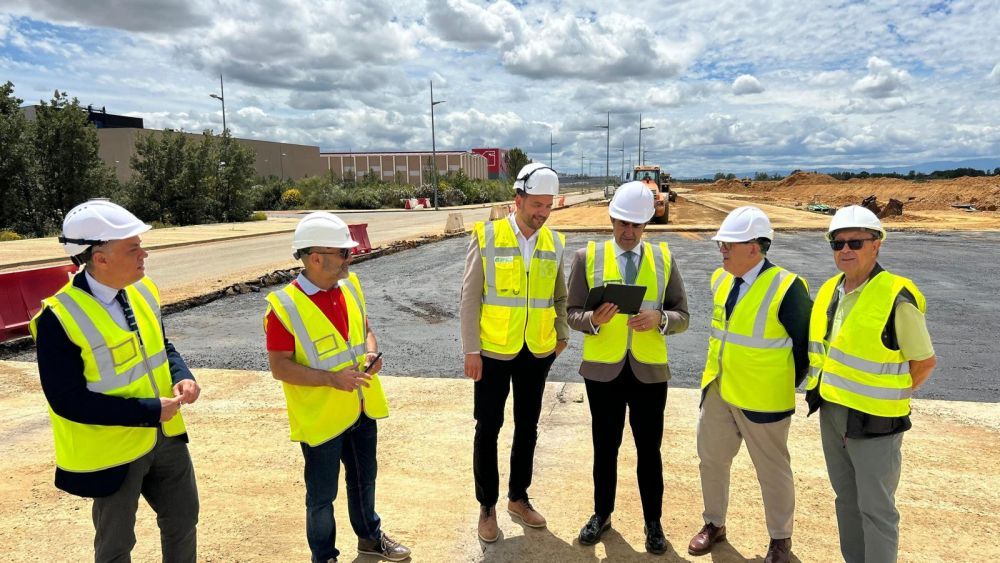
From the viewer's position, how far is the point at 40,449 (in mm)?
4523

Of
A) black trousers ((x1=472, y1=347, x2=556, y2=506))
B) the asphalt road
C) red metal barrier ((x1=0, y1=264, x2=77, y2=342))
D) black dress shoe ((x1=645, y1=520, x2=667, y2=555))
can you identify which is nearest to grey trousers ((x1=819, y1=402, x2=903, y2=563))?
black dress shoe ((x1=645, y1=520, x2=667, y2=555))

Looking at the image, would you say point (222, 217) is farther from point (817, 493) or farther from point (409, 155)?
point (409, 155)

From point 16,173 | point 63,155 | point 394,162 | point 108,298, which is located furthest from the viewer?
point 394,162

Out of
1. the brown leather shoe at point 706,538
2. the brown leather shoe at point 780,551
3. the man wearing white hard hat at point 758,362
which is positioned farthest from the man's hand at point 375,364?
the brown leather shoe at point 780,551

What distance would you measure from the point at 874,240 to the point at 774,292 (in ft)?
1.55

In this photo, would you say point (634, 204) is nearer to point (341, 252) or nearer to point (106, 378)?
point (341, 252)

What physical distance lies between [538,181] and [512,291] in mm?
599

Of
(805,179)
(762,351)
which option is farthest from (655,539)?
(805,179)

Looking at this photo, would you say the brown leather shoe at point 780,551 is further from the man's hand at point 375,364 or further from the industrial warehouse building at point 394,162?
the industrial warehouse building at point 394,162

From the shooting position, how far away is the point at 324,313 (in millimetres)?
2764

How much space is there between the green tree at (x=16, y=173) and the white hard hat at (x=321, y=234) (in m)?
27.7

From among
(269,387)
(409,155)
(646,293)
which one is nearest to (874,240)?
(646,293)

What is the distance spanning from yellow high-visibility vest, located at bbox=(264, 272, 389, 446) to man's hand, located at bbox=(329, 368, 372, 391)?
0.34 ft

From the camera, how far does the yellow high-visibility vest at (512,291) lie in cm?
321
